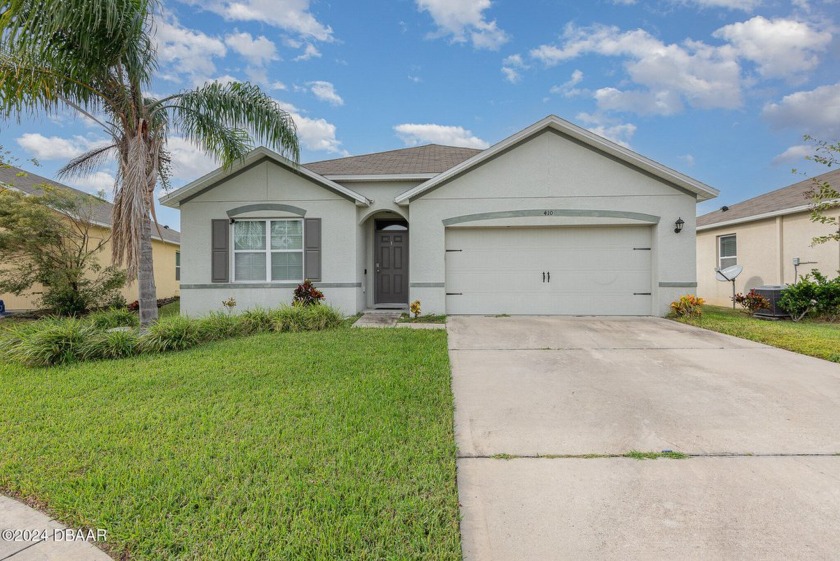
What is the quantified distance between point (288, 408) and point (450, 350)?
3.11 metres

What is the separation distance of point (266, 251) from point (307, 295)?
1.87m

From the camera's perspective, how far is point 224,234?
9.86 meters

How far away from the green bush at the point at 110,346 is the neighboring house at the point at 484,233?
371 cm

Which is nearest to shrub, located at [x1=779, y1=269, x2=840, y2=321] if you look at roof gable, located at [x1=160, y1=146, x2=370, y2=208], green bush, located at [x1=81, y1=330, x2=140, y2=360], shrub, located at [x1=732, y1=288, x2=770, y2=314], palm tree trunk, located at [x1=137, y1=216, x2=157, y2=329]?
shrub, located at [x1=732, y1=288, x2=770, y2=314]

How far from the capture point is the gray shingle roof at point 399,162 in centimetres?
1079

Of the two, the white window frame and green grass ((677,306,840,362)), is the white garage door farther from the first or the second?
the white window frame

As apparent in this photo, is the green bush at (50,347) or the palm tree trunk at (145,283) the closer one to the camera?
the green bush at (50,347)

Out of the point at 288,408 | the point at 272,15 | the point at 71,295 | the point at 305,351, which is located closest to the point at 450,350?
the point at 305,351

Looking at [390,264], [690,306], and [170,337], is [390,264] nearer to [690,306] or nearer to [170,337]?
[170,337]

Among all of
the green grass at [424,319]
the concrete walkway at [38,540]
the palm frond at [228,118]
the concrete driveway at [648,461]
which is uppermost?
the palm frond at [228,118]

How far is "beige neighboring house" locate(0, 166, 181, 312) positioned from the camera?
11.8 meters

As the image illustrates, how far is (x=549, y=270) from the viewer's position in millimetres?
9758

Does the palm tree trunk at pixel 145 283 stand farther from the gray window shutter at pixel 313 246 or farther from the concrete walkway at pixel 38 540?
the concrete walkway at pixel 38 540

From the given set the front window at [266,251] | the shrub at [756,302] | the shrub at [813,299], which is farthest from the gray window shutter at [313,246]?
the shrub at [813,299]
